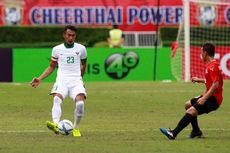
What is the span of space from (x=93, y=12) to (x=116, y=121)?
63.8 ft

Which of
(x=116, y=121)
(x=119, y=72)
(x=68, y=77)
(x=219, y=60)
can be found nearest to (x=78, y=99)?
(x=68, y=77)

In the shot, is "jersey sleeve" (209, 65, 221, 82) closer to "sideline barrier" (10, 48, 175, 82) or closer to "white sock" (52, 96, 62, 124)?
"white sock" (52, 96, 62, 124)

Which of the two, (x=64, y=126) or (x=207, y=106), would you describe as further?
(x=64, y=126)

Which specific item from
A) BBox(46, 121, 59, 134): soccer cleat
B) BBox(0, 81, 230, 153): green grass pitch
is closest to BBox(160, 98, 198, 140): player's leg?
BBox(0, 81, 230, 153): green grass pitch

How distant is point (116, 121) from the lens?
17.8 meters

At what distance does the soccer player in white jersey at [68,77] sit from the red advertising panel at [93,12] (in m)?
21.0

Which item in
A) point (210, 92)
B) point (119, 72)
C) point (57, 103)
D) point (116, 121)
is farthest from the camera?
point (119, 72)

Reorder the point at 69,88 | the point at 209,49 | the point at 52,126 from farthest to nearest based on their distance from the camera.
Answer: the point at 69,88 < the point at 52,126 < the point at 209,49

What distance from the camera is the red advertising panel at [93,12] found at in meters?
36.2

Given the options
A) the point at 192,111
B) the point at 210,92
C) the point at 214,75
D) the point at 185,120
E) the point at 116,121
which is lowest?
the point at 116,121

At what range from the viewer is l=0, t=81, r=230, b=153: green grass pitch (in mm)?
13227

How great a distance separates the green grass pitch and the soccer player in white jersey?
0.44 meters

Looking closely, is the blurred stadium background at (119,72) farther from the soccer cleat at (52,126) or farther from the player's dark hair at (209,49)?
the player's dark hair at (209,49)

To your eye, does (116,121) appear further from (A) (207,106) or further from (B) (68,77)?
(A) (207,106)
